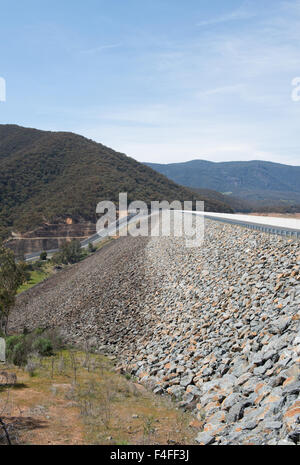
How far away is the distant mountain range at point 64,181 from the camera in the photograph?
2459 inches

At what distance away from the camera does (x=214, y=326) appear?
9.94 metres

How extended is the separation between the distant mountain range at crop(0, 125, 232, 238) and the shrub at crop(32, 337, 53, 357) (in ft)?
141

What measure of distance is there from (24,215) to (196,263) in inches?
2026

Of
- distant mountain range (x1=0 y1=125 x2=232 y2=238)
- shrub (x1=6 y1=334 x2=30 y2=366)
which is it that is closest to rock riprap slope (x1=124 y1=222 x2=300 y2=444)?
shrub (x1=6 y1=334 x2=30 y2=366)

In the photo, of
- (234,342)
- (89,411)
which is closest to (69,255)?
(234,342)

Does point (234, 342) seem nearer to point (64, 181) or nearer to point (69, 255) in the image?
point (69, 255)

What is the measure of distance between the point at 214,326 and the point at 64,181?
68961 millimetres

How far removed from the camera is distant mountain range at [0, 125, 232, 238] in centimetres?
6247

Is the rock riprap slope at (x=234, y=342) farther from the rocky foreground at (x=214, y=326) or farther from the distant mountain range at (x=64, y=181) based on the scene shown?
the distant mountain range at (x=64, y=181)

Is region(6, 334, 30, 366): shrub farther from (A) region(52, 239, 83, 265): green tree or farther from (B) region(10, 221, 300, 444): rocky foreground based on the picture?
(A) region(52, 239, 83, 265): green tree

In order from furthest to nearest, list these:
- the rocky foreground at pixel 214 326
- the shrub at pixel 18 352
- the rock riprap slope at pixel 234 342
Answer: the shrub at pixel 18 352 < the rocky foreground at pixel 214 326 < the rock riprap slope at pixel 234 342

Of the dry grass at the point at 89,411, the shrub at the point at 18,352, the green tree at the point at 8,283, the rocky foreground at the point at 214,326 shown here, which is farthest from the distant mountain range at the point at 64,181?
the dry grass at the point at 89,411

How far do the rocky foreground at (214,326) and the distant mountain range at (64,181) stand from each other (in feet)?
130
